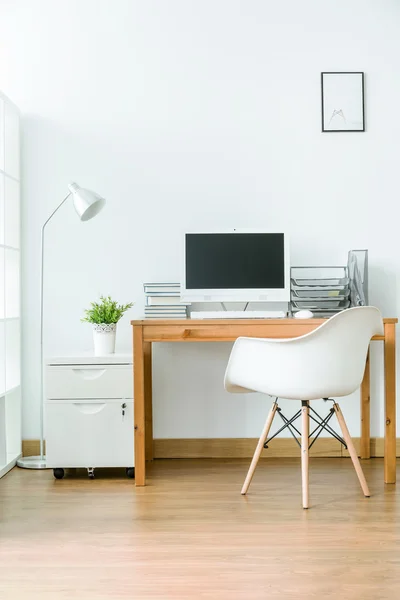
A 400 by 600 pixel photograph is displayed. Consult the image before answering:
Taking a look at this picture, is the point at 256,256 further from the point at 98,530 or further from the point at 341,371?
the point at 98,530

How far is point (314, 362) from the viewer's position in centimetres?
283

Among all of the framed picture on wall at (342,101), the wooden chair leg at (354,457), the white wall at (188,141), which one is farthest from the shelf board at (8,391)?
the framed picture on wall at (342,101)

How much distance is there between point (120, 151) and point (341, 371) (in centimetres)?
174

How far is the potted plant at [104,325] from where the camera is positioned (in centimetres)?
348

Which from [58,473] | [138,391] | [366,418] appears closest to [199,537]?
[138,391]

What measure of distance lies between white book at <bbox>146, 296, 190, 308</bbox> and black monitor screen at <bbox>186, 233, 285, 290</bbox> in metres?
0.10

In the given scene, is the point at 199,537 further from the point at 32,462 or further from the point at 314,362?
the point at 32,462

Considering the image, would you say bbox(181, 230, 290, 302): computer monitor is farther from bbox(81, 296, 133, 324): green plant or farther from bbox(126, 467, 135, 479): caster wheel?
bbox(126, 467, 135, 479): caster wheel

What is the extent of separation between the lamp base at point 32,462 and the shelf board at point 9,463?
23 mm

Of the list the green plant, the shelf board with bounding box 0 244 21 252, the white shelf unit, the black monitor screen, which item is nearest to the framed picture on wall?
the black monitor screen

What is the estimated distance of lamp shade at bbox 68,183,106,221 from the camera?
3.45 m

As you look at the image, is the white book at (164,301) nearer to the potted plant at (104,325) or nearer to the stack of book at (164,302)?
the stack of book at (164,302)

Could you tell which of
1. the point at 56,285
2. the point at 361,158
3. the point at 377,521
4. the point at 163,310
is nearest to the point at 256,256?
the point at 163,310

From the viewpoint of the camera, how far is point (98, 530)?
255 centimetres
